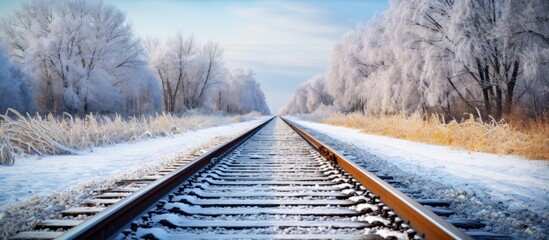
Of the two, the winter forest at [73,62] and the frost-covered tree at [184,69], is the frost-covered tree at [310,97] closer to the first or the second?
the frost-covered tree at [184,69]

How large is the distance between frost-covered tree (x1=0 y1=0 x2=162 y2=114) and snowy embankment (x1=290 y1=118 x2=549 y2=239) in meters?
24.5

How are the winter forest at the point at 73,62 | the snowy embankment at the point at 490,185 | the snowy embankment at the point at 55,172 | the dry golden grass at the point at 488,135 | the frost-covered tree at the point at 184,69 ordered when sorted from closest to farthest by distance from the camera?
1. the snowy embankment at the point at 490,185
2. the snowy embankment at the point at 55,172
3. the dry golden grass at the point at 488,135
4. the winter forest at the point at 73,62
5. the frost-covered tree at the point at 184,69

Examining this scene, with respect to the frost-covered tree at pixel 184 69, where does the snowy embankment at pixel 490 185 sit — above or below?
below

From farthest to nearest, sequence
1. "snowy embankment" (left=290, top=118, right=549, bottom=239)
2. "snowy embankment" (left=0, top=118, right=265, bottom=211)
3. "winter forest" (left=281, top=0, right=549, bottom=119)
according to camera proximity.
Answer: "winter forest" (left=281, top=0, right=549, bottom=119), "snowy embankment" (left=0, top=118, right=265, bottom=211), "snowy embankment" (left=290, top=118, right=549, bottom=239)

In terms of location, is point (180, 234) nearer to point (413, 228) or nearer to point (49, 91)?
point (413, 228)

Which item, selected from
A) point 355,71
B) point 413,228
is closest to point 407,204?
point 413,228

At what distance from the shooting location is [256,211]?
3070 mm

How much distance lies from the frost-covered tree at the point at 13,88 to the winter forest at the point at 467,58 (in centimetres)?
2353

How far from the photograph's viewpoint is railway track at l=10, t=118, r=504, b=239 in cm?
245

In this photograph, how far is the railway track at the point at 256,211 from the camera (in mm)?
2451

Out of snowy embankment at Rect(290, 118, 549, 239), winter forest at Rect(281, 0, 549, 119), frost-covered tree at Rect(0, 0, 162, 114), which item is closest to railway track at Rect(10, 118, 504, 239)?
snowy embankment at Rect(290, 118, 549, 239)

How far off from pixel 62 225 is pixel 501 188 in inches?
197

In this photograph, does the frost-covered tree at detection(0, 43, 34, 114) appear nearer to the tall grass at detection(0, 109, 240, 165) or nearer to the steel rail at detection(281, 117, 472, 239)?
the tall grass at detection(0, 109, 240, 165)

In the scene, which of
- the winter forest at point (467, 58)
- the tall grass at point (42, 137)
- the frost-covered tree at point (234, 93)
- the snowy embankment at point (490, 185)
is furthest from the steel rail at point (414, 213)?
the frost-covered tree at point (234, 93)
